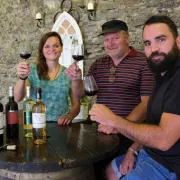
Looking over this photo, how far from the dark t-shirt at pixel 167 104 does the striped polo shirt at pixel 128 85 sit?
61 centimetres

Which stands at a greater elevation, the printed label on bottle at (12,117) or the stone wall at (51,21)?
the stone wall at (51,21)

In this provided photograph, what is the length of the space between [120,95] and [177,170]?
0.92m

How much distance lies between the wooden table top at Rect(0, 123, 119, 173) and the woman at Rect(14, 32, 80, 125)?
20.2 inches

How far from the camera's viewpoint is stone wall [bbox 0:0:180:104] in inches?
132

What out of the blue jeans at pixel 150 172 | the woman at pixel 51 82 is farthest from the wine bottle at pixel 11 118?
the blue jeans at pixel 150 172

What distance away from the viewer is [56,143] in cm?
149

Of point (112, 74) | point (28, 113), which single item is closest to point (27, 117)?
point (28, 113)

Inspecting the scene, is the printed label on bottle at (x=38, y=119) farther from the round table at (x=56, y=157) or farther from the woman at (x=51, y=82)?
the woman at (x=51, y=82)

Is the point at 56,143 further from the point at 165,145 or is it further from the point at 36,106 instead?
the point at 165,145

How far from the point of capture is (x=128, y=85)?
2174mm

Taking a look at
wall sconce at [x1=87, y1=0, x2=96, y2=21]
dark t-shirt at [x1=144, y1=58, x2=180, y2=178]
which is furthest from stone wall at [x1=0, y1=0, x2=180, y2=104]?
dark t-shirt at [x1=144, y1=58, x2=180, y2=178]

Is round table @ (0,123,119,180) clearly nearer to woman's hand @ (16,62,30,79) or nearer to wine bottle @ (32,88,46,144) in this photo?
wine bottle @ (32,88,46,144)

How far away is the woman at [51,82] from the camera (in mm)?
2238

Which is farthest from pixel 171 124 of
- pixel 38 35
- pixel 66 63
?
pixel 38 35
